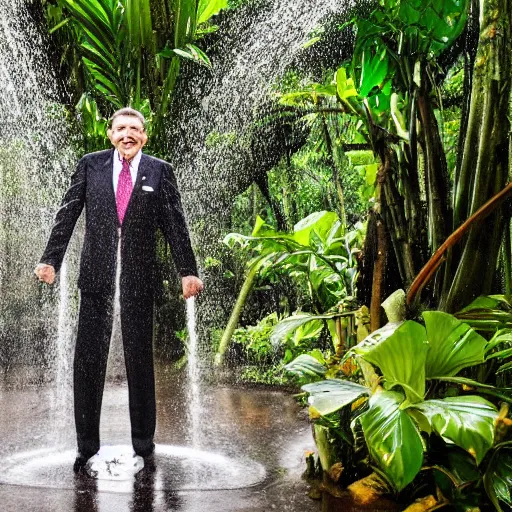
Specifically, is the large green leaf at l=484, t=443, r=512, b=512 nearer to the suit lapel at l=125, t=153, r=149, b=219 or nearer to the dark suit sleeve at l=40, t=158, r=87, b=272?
the suit lapel at l=125, t=153, r=149, b=219

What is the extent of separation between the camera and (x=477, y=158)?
234cm

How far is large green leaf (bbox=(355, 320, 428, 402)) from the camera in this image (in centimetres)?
189

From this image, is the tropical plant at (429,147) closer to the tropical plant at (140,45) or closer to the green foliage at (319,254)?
the green foliage at (319,254)

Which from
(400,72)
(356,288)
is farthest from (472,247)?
(400,72)

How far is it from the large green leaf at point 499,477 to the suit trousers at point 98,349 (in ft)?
4.12

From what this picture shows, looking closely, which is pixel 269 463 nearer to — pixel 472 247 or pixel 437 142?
pixel 472 247

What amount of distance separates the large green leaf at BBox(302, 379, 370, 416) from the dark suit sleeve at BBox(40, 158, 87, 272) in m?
1.11

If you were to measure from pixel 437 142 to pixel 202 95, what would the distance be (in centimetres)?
260

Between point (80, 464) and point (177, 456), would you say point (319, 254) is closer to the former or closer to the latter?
point (177, 456)

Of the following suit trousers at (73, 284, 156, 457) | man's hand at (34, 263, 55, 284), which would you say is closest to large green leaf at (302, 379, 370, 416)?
suit trousers at (73, 284, 156, 457)

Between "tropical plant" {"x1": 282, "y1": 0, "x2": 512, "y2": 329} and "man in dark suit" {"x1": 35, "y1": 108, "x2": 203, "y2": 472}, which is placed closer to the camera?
"tropical plant" {"x1": 282, "y1": 0, "x2": 512, "y2": 329}

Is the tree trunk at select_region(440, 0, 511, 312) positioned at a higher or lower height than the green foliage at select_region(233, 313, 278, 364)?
higher

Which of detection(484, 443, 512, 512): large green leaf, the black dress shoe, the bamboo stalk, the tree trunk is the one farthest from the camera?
the black dress shoe

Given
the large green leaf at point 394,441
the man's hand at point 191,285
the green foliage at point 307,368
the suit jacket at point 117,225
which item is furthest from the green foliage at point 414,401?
the suit jacket at point 117,225
